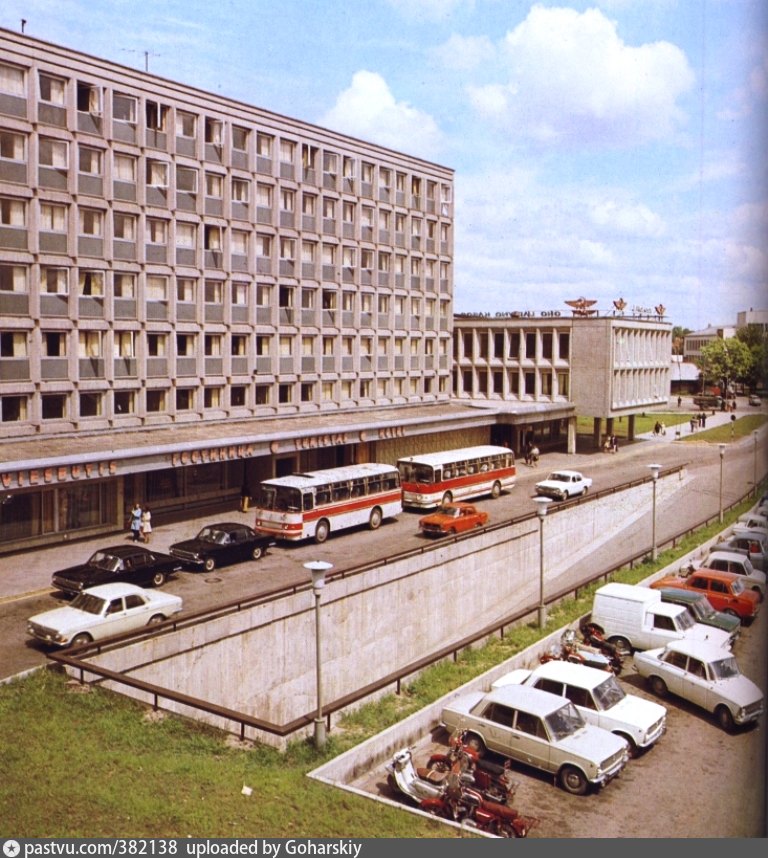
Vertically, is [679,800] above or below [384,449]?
below

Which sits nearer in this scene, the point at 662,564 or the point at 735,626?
the point at 735,626

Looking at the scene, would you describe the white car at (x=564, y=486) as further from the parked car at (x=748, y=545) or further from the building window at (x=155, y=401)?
the building window at (x=155, y=401)

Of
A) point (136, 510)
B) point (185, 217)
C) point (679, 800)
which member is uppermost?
point (185, 217)

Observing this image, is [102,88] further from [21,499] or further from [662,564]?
[662,564]

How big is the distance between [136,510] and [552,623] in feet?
57.5

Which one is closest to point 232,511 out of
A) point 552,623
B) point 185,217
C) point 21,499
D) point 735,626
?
point 21,499

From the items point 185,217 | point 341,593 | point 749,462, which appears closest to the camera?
point 341,593

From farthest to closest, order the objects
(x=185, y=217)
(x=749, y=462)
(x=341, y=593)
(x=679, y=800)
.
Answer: (x=749, y=462) < (x=185, y=217) < (x=341, y=593) < (x=679, y=800)

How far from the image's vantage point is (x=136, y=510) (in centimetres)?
3694

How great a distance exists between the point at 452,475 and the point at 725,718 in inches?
986

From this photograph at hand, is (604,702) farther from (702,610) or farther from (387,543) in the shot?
(387,543)

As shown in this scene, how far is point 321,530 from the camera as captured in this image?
38.7m

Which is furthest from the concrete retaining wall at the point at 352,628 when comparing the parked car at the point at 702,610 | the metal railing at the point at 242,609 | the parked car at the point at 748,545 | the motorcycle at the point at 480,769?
the parked car at the point at 702,610

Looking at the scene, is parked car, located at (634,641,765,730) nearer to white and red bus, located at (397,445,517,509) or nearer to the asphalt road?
the asphalt road
